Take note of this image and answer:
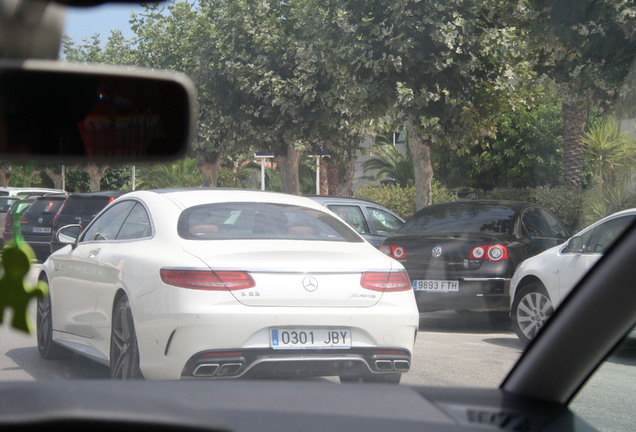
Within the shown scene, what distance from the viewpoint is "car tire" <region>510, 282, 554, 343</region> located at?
6.11m

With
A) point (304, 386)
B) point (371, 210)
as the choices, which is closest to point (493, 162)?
point (371, 210)

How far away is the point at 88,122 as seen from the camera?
5.01 feet

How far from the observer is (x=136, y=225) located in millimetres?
6605

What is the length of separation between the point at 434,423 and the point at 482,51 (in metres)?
16.8

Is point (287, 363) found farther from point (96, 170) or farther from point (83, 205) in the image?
point (83, 205)

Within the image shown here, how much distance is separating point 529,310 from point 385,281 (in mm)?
1242

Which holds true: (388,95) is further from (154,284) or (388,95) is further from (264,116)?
(154,284)

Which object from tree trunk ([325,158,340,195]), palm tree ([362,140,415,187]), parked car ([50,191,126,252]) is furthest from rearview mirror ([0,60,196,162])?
palm tree ([362,140,415,187])

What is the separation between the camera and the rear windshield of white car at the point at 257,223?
6.09 m

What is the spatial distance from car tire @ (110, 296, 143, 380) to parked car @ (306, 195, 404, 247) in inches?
272

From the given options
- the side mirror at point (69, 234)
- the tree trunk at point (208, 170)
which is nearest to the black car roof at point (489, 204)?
the tree trunk at point (208, 170)

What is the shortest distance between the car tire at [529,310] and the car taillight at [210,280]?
189cm

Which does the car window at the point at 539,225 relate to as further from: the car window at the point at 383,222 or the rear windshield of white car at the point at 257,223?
the rear windshield of white car at the point at 257,223

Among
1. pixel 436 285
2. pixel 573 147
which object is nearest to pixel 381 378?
pixel 436 285
